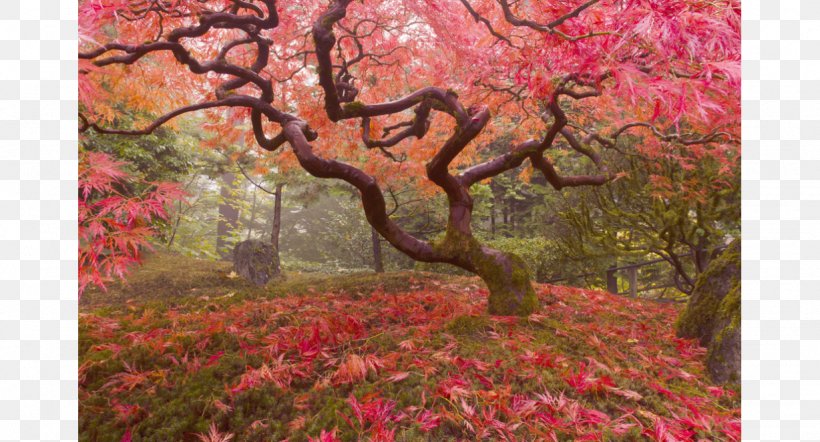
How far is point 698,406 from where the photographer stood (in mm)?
2068

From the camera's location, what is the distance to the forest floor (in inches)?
72.4

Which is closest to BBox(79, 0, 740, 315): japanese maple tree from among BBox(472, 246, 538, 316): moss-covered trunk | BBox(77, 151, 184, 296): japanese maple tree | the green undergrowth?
BBox(472, 246, 538, 316): moss-covered trunk

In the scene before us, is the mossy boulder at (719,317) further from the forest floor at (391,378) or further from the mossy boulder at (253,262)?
the mossy boulder at (253,262)

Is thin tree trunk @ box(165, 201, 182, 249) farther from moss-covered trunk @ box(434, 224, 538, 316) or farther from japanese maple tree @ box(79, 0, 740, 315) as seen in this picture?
moss-covered trunk @ box(434, 224, 538, 316)

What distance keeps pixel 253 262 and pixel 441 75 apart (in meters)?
4.33

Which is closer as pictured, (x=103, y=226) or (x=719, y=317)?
(x=103, y=226)

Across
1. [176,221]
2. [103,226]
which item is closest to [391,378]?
[103,226]

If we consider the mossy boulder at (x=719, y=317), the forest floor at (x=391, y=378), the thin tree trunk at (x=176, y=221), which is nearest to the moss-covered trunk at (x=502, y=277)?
the forest floor at (x=391, y=378)


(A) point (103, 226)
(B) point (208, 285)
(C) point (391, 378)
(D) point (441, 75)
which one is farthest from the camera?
(B) point (208, 285)

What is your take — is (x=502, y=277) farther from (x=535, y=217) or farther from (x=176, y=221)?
(x=176, y=221)

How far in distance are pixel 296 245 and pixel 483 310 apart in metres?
11.5

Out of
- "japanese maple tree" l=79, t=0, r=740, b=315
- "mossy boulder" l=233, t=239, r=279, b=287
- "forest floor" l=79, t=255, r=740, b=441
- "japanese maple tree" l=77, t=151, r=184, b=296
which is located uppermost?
"japanese maple tree" l=79, t=0, r=740, b=315

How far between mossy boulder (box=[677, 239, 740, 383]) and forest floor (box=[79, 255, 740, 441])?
0.42ft

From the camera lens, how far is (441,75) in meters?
4.91
